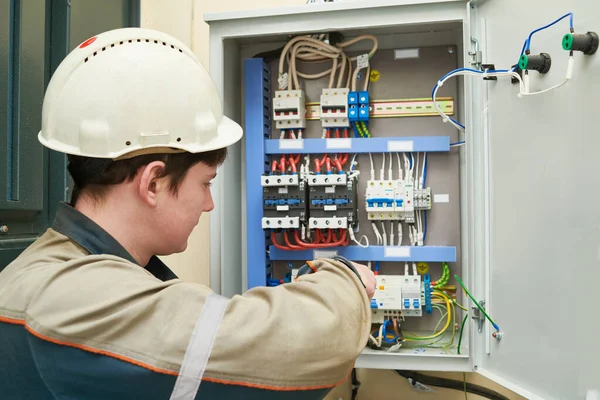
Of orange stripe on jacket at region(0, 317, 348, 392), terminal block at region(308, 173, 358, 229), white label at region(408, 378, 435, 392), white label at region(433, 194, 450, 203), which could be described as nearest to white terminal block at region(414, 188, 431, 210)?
white label at region(433, 194, 450, 203)

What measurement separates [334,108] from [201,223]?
0.78 meters

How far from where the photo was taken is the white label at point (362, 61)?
6.29ft

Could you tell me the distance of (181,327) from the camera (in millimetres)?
658

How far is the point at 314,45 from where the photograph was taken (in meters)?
1.93

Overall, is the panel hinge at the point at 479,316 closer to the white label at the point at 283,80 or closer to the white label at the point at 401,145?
the white label at the point at 401,145

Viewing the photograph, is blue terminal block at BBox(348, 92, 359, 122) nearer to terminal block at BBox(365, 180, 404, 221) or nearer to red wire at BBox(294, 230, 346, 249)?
terminal block at BBox(365, 180, 404, 221)

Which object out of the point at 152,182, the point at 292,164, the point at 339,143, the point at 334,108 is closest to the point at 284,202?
the point at 292,164

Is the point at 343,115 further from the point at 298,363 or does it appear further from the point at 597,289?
the point at 298,363

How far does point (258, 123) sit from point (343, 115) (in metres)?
0.31

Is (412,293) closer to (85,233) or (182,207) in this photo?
(182,207)

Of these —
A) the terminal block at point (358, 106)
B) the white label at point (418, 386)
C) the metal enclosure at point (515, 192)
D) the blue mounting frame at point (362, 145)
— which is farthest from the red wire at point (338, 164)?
the white label at point (418, 386)

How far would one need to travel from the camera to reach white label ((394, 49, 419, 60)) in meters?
1.93

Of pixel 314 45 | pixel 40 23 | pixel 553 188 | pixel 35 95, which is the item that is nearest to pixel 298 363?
pixel 553 188

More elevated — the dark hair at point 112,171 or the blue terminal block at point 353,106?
the blue terminal block at point 353,106
